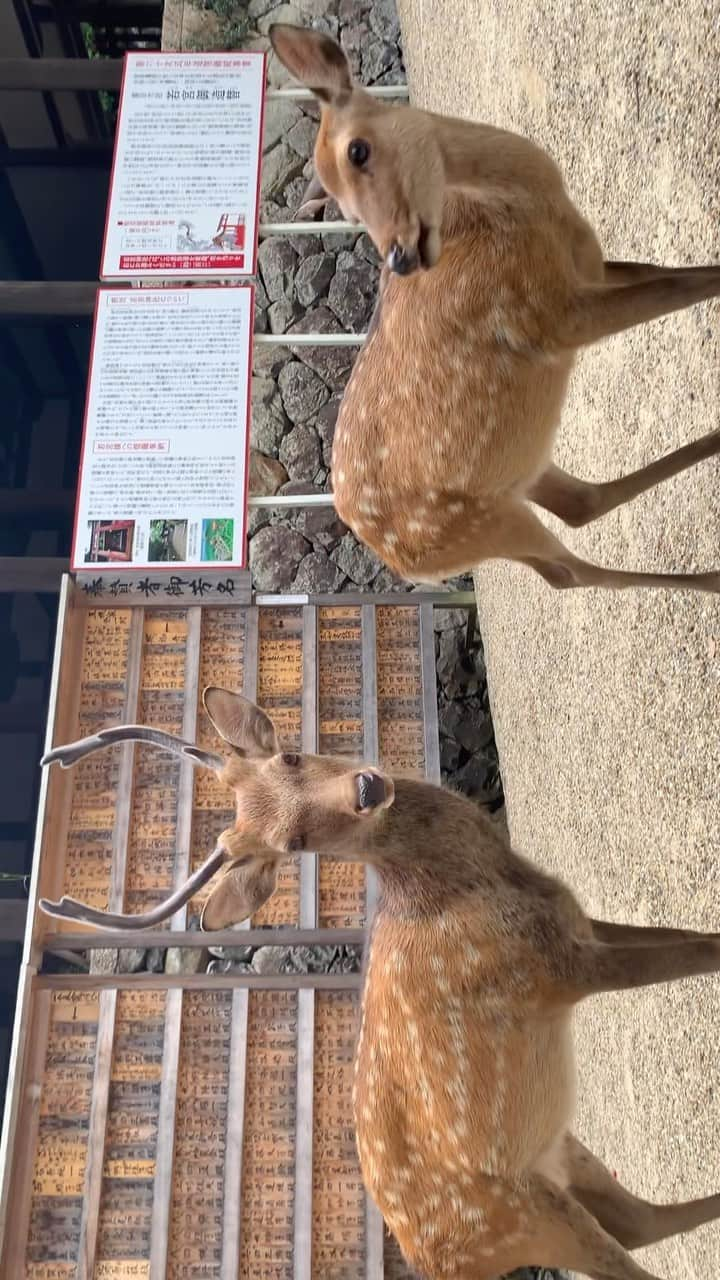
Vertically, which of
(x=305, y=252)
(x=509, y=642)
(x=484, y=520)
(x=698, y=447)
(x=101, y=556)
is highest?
(x=305, y=252)

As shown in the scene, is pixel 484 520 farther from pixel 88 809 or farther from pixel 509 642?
pixel 88 809

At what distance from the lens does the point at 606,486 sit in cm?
146

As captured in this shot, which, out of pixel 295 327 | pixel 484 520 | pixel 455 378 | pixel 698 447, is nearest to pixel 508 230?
pixel 455 378

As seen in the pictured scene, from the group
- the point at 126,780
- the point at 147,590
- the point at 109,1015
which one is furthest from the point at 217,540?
the point at 109,1015

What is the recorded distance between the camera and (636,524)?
1846 mm

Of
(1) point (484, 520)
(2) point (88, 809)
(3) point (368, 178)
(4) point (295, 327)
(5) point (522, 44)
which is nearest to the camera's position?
(3) point (368, 178)

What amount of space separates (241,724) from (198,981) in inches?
63.9

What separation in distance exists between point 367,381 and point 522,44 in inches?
54.8

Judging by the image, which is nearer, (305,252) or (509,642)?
(509,642)

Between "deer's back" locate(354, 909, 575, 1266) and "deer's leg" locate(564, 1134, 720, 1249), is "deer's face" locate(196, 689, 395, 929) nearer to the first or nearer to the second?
"deer's back" locate(354, 909, 575, 1266)

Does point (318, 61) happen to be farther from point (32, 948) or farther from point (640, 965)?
point (32, 948)

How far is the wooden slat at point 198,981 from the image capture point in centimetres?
286

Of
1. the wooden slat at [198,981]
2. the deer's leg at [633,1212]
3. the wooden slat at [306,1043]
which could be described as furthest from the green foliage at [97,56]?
the deer's leg at [633,1212]

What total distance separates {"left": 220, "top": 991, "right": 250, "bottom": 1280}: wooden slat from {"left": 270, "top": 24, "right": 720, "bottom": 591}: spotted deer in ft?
6.21
